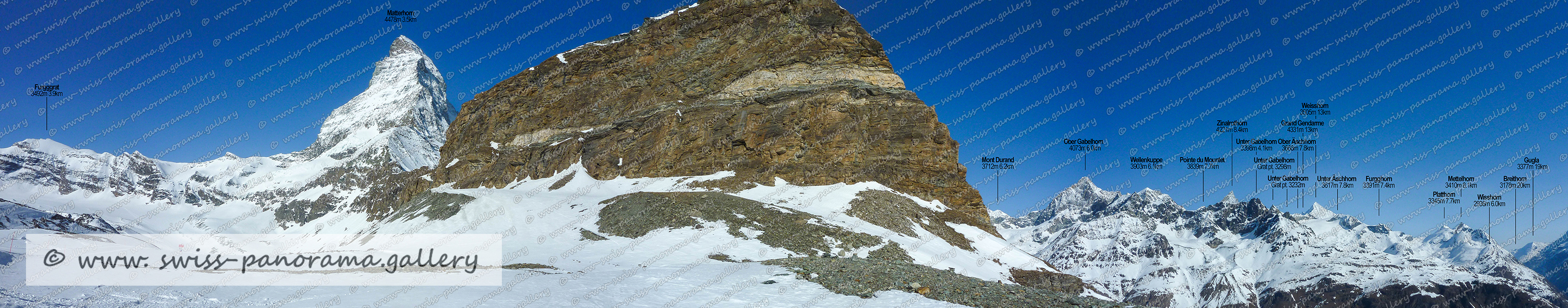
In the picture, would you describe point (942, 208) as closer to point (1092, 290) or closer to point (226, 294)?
point (1092, 290)

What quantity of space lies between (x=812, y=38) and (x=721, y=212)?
102 ft

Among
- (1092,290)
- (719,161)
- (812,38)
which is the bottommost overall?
(1092,290)

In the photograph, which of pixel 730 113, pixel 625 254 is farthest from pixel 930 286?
pixel 730 113

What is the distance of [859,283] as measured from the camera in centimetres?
2109

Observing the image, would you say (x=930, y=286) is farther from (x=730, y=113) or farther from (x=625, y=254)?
(x=730, y=113)

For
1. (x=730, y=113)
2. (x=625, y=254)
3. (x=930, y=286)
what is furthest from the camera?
(x=730, y=113)

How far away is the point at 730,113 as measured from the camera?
69.2m

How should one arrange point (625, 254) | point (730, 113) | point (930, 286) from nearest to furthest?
point (930, 286)
point (625, 254)
point (730, 113)

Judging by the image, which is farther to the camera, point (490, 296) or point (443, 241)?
point (443, 241)

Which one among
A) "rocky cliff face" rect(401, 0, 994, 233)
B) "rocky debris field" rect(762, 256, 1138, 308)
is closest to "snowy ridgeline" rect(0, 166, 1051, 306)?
"rocky debris field" rect(762, 256, 1138, 308)

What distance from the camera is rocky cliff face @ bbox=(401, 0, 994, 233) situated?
63500mm

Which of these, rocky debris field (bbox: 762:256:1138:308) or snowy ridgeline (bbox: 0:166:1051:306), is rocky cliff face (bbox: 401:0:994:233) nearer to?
snowy ridgeline (bbox: 0:166:1051:306)

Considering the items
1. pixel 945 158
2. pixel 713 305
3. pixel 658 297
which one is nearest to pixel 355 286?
pixel 658 297

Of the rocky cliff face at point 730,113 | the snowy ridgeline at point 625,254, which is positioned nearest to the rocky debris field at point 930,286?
the snowy ridgeline at point 625,254
